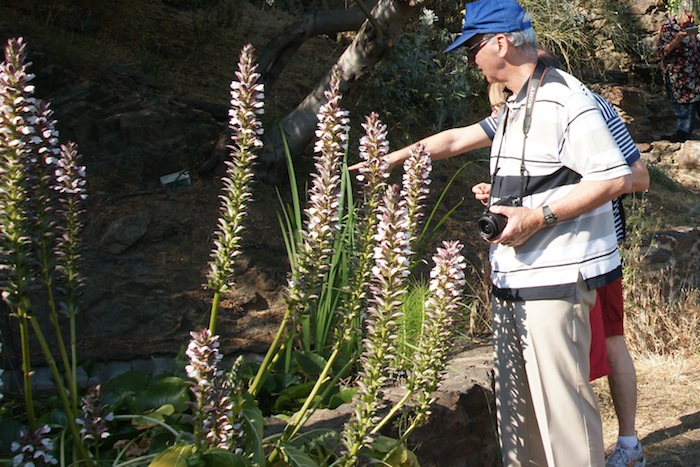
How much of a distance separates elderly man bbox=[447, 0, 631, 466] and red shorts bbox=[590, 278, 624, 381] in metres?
0.12

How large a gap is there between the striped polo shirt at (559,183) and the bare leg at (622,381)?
814mm

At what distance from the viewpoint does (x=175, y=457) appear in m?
2.32

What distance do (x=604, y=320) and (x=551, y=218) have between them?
102 centimetres

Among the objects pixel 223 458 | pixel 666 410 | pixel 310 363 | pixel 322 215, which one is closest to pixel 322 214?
pixel 322 215

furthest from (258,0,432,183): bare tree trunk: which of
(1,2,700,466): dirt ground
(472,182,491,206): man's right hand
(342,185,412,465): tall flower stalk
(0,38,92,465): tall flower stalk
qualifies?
(0,38,92,465): tall flower stalk

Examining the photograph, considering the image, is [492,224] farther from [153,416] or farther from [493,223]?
[153,416]

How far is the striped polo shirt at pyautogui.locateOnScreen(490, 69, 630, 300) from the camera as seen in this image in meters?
2.92

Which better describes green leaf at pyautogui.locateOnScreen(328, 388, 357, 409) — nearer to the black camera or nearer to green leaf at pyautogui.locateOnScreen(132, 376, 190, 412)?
green leaf at pyautogui.locateOnScreen(132, 376, 190, 412)

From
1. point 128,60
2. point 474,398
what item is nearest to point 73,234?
point 474,398

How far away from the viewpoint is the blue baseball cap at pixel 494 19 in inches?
118

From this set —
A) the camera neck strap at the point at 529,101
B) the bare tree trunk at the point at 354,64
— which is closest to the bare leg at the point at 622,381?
the camera neck strap at the point at 529,101

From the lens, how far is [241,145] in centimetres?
261

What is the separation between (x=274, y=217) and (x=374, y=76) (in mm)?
2547

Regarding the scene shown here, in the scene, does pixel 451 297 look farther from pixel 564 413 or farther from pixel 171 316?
pixel 171 316
